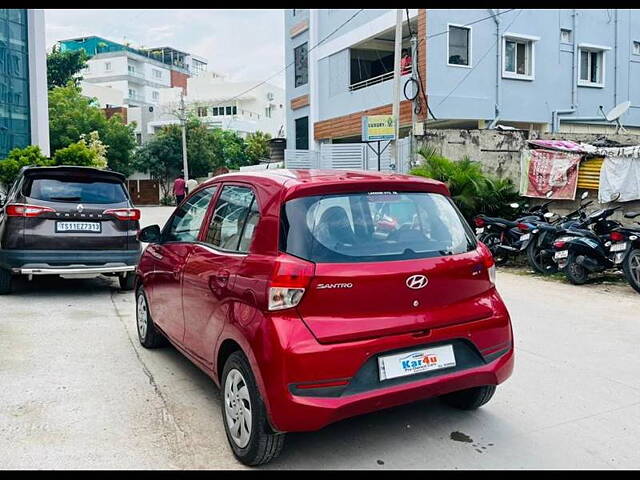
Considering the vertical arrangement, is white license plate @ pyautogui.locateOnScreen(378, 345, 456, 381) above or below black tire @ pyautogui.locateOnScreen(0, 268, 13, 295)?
above

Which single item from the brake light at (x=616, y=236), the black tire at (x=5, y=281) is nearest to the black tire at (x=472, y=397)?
the brake light at (x=616, y=236)

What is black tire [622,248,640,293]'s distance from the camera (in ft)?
26.1

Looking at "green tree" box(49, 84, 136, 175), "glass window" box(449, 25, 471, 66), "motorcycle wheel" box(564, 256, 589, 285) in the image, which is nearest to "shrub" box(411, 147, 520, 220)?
"motorcycle wheel" box(564, 256, 589, 285)

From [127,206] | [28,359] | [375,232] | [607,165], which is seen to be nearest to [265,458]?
[375,232]

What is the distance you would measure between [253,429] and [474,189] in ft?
32.0

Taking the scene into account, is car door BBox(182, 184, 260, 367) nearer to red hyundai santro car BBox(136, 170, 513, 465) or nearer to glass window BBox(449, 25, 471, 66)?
red hyundai santro car BBox(136, 170, 513, 465)

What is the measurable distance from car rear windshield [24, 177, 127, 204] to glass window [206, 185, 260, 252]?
14.0ft

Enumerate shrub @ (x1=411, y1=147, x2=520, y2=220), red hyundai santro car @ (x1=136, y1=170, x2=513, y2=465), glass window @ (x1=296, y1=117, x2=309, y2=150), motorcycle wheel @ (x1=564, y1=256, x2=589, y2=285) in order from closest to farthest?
red hyundai santro car @ (x1=136, y1=170, x2=513, y2=465) < motorcycle wheel @ (x1=564, y1=256, x2=589, y2=285) < shrub @ (x1=411, y1=147, x2=520, y2=220) < glass window @ (x1=296, y1=117, x2=309, y2=150)

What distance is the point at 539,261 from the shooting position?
32.6 feet

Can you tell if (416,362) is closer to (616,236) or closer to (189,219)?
(189,219)

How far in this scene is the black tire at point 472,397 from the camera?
390 centimetres

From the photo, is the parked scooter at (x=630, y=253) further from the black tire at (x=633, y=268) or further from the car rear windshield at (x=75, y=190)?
the car rear windshield at (x=75, y=190)

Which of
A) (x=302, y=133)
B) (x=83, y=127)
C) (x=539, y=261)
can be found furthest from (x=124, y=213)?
(x=83, y=127)

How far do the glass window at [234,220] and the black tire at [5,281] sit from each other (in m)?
4.99
